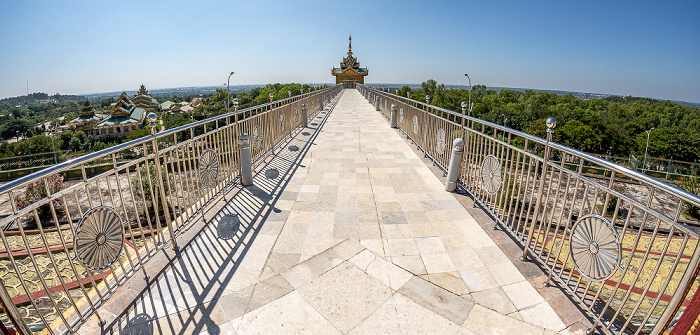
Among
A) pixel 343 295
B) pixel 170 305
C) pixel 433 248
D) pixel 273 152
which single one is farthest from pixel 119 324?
pixel 273 152

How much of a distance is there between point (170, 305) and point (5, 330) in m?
1.12

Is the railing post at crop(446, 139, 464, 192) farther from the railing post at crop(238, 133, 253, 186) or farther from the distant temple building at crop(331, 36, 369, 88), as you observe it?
the distant temple building at crop(331, 36, 369, 88)

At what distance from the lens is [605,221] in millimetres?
2490

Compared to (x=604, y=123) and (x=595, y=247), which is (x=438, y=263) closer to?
(x=595, y=247)

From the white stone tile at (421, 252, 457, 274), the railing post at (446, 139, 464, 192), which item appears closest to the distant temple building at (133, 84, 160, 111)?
the railing post at (446, 139, 464, 192)

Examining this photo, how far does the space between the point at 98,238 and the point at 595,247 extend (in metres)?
4.18

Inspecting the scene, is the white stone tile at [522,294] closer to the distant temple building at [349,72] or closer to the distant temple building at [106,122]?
the distant temple building at [106,122]

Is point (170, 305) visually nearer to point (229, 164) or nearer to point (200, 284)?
point (200, 284)

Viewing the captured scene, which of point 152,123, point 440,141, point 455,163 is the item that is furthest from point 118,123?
point 455,163

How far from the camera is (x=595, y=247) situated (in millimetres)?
2580

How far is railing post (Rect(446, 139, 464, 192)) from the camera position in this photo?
5.42 m

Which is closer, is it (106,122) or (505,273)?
(505,273)

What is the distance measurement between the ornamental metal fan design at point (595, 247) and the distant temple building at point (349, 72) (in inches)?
3683

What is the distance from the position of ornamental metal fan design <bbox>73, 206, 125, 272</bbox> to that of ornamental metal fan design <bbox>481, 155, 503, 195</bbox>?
4390mm
